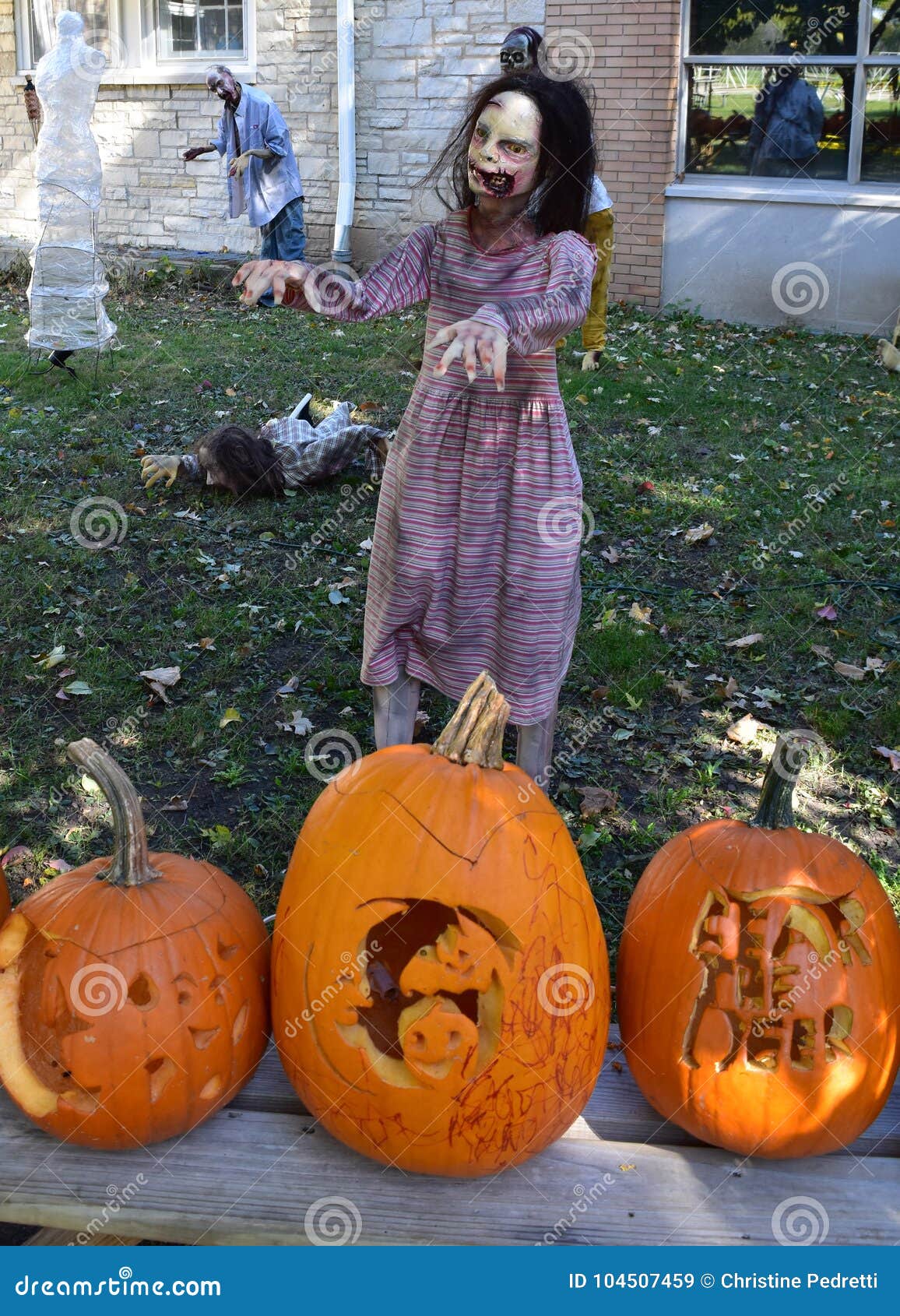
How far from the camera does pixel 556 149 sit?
8.66 ft

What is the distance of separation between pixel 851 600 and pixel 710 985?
11.8 ft

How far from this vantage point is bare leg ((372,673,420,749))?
9.90 ft

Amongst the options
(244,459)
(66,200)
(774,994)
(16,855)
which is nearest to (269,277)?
(774,994)

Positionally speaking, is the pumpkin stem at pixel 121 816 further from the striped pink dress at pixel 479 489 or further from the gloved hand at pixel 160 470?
the gloved hand at pixel 160 470

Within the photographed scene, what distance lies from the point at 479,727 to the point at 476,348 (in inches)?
25.8

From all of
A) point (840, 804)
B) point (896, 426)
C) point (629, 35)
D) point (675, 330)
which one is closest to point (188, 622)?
point (840, 804)

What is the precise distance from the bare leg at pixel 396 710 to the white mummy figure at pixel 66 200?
6554 millimetres

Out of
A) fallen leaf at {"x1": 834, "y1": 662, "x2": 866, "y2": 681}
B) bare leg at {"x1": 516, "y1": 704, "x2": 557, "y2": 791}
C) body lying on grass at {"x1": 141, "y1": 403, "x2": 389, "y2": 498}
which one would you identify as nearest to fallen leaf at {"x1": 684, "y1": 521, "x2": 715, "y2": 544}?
fallen leaf at {"x1": 834, "y1": 662, "x2": 866, "y2": 681}

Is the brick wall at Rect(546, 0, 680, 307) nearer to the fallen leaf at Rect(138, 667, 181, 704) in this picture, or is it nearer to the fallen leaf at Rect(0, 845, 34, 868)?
the fallen leaf at Rect(138, 667, 181, 704)

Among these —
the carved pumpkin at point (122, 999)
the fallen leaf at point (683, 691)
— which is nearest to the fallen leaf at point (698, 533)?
the fallen leaf at point (683, 691)

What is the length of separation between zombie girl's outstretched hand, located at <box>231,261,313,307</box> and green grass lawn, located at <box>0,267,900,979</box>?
1.67m

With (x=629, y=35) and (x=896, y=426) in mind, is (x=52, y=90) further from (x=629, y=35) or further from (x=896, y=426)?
(x=896, y=426)

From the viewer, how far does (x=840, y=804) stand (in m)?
3.76

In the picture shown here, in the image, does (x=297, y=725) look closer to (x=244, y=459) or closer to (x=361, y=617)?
(x=361, y=617)
